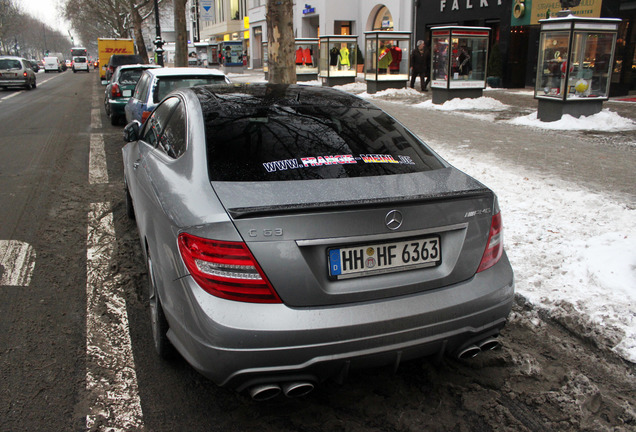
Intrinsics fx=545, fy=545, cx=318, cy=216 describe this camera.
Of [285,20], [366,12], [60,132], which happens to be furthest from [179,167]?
[366,12]

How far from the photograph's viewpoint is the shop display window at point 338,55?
84.3 feet

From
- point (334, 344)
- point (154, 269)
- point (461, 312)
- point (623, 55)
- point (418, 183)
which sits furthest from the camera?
point (623, 55)

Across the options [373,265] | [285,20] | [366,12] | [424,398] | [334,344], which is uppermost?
[366,12]

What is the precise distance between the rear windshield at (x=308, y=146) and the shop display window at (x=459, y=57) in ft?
45.4

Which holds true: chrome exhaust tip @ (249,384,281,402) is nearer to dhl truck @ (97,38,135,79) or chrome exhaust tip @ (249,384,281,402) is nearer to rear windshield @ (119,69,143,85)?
rear windshield @ (119,69,143,85)

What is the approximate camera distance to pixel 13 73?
29.3 metres

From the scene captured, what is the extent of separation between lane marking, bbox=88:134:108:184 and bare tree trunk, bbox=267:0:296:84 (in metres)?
3.88

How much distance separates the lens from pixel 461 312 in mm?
2584

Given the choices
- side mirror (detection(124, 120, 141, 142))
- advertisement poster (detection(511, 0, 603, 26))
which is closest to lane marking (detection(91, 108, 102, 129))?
side mirror (detection(124, 120, 141, 142))

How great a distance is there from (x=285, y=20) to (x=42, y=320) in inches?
348

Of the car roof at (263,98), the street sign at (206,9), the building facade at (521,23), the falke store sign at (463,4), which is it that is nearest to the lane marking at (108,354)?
the car roof at (263,98)

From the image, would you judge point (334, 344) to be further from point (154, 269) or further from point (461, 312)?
point (154, 269)

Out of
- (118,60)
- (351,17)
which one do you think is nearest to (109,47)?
(118,60)

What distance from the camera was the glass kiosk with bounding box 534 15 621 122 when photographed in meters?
11.9
